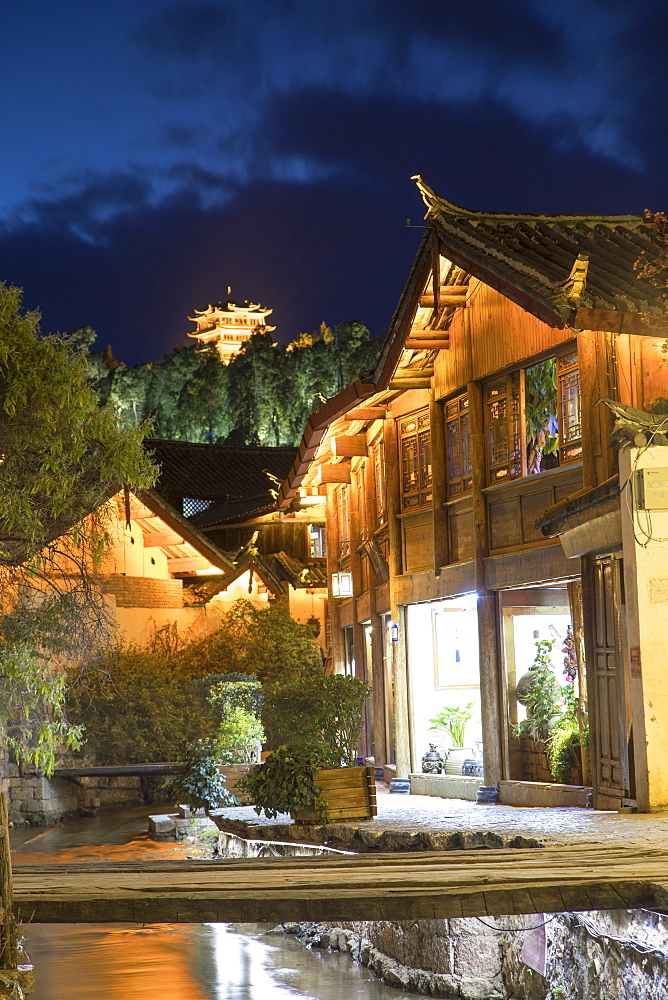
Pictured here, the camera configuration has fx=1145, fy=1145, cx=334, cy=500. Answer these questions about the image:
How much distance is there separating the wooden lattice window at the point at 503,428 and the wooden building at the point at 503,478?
0.03 metres

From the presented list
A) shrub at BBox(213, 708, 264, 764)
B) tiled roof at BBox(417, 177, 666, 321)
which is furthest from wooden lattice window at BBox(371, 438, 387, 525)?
shrub at BBox(213, 708, 264, 764)

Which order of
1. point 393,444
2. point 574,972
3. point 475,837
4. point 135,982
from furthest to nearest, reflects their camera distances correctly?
point 393,444 < point 135,982 < point 475,837 < point 574,972

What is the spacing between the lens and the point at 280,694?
56.6ft

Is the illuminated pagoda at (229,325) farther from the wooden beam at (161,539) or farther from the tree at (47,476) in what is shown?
the tree at (47,476)

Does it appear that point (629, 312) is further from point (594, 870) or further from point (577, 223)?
point (594, 870)

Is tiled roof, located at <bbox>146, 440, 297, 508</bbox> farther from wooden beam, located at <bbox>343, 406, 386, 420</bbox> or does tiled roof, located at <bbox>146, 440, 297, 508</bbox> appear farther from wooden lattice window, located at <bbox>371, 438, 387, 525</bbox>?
wooden beam, located at <bbox>343, 406, 386, 420</bbox>

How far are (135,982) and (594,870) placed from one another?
20.2 feet

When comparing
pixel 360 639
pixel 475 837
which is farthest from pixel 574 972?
pixel 360 639

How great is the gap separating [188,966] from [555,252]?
9.49 m

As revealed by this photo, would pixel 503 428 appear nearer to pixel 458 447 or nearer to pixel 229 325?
pixel 458 447

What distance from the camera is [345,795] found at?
13438 millimetres

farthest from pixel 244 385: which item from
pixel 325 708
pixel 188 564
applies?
pixel 325 708

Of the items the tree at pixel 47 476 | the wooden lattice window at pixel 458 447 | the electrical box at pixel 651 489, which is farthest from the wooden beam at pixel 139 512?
the electrical box at pixel 651 489

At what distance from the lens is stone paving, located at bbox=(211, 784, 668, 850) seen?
30.8 ft
